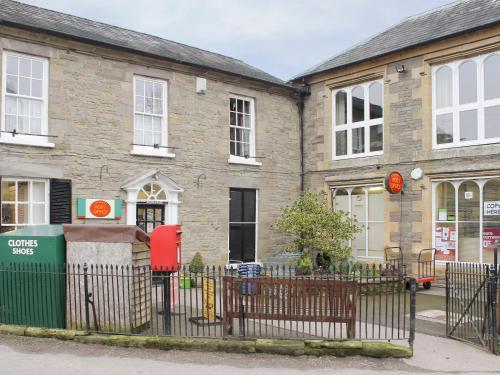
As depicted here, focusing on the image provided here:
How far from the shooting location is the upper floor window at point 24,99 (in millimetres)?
12109

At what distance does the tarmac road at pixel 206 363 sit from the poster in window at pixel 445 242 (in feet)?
22.4

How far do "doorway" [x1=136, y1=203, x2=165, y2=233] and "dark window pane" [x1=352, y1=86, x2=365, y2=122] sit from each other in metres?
6.83

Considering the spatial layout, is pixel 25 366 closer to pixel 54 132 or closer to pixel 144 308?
pixel 144 308

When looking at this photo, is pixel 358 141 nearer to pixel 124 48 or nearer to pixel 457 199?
pixel 457 199

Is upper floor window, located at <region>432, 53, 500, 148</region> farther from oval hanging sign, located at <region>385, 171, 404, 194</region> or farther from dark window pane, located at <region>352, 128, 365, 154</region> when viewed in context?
dark window pane, located at <region>352, 128, 365, 154</region>

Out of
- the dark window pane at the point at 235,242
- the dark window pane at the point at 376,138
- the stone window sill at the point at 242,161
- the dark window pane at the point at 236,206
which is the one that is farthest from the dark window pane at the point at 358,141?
the dark window pane at the point at 235,242

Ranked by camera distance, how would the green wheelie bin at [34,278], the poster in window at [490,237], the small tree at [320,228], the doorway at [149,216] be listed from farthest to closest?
the small tree at [320,228] → the doorway at [149,216] → the poster in window at [490,237] → the green wheelie bin at [34,278]

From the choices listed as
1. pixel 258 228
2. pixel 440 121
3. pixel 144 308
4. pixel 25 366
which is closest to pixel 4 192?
pixel 144 308

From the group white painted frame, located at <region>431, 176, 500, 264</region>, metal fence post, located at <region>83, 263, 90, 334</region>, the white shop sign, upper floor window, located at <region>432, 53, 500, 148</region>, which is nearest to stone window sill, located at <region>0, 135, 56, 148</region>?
metal fence post, located at <region>83, 263, 90, 334</region>

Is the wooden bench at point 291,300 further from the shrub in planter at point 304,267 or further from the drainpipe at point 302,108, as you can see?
the drainpipe at point 302,108

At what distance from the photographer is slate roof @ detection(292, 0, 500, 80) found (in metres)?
14.1

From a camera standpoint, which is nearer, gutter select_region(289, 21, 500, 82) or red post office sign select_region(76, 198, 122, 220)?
red post office sign select_region(76, 198, 122, 220)

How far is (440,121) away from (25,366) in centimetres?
1211

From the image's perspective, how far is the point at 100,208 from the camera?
520 inches
